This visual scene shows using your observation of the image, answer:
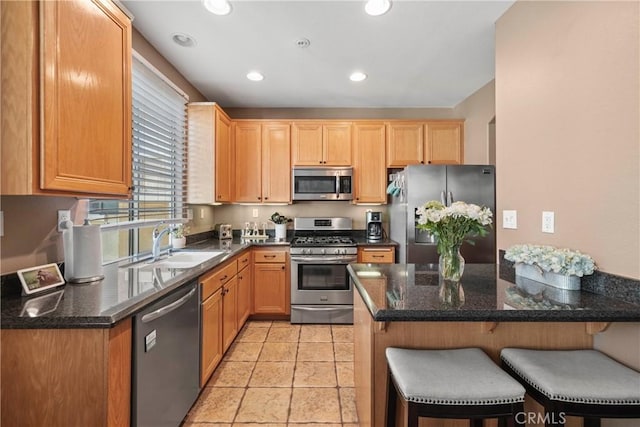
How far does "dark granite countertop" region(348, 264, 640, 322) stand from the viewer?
1117mm

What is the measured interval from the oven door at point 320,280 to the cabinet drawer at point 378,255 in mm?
149


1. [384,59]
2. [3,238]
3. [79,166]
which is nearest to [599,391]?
[79,166]

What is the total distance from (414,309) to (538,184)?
119 cm

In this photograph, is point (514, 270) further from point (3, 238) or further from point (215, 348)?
point (3, 238)

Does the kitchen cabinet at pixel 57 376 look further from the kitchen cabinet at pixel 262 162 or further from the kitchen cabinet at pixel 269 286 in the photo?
the kitchen cabinet at pixel 262 162

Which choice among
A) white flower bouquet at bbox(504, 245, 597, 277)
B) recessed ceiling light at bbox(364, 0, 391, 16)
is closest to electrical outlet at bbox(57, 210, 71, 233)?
recessed ceiling light at bbox(364, 0, 391, 16)

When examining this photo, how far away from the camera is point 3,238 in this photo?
53.1 inches

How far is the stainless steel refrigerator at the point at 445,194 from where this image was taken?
304 centimetres

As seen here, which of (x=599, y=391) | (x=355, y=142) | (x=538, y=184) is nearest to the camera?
(x=599, y=391)

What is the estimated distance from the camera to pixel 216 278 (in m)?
2.34

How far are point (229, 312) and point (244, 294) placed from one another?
52 centimetres

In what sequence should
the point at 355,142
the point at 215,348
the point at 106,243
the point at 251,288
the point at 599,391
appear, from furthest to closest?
1. the point at 355,142
2. the point at 251,288
3. the point at 215,348
4. the point at 106,243
5. the point at 599,391

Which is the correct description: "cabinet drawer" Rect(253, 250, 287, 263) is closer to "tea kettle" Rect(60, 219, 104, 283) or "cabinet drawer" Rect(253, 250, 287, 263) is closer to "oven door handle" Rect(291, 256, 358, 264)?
"oven door handle" Rect(291, 256, 358, 264)

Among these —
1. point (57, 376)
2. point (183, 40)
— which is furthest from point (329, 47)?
point (57, 376)
